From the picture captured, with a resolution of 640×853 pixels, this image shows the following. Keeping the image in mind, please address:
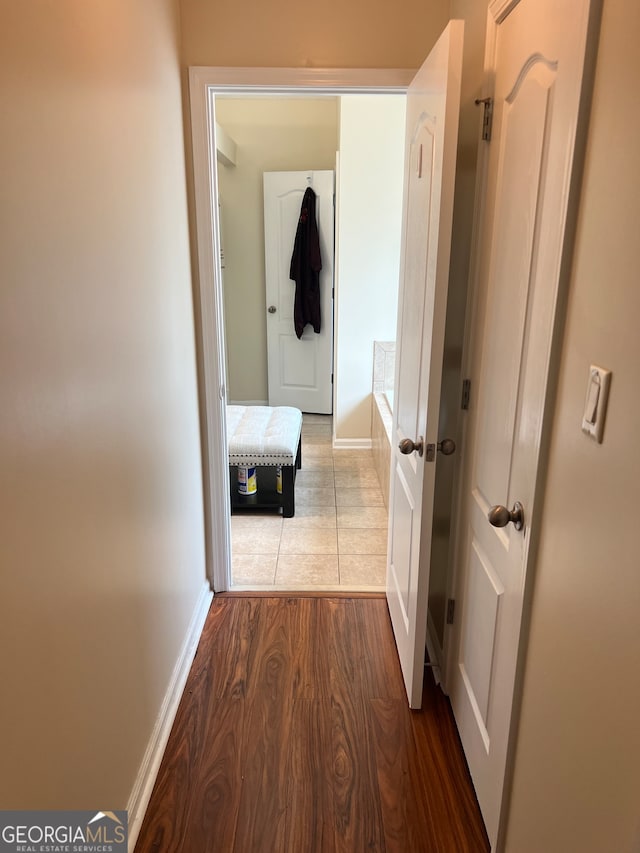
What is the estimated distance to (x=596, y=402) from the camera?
0.98m

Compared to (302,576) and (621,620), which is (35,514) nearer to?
(621,620)

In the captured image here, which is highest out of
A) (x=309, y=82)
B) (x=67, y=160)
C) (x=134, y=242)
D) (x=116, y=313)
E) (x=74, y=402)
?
(x=309, y=82)

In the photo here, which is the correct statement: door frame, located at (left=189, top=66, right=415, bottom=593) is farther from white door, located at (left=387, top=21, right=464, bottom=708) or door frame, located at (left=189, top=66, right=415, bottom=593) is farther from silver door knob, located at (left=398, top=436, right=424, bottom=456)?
silver door knob, located at (left=398, top=436, right=424, bottom=456)

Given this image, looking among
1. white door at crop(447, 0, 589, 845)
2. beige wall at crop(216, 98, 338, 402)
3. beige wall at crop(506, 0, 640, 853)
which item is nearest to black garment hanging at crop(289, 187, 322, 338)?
beige wall at crop(216, 98, 338, 402)

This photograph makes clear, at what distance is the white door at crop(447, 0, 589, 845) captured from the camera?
1146mm

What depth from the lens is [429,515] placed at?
1.82 metres

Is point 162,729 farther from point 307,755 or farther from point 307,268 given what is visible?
point 307,268

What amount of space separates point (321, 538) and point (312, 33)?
7.54 feet

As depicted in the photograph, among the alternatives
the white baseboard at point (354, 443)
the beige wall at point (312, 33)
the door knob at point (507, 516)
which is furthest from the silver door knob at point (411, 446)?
the white baseboard at point (354, 443)

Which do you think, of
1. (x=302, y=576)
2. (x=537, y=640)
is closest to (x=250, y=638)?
(x=302, y=576)

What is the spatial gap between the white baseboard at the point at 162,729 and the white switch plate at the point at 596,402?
4.83 feet

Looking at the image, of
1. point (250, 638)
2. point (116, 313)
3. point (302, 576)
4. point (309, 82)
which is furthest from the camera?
point (302, 576)

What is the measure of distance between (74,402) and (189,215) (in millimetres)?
1323

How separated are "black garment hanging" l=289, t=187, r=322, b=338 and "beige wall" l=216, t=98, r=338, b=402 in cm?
Result: 46
